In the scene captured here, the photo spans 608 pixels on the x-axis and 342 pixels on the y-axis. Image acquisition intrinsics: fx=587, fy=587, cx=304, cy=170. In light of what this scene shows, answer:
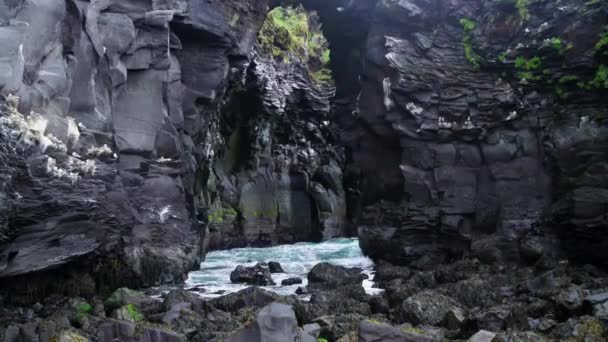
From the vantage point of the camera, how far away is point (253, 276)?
2123 centimetres

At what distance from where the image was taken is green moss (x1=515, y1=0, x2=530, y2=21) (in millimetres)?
23156

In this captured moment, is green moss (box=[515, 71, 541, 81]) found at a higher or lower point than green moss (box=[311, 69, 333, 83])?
lower

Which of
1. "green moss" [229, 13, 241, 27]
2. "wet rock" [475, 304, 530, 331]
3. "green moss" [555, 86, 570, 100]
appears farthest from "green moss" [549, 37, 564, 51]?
"wet rock" [475, 304, 530, 331]

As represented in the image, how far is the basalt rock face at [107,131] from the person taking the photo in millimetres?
14398

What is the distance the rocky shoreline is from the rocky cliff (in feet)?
7.14

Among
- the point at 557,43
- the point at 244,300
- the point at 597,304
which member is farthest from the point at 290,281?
the point at 557,43

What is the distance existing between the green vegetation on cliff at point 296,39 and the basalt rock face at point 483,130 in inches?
539

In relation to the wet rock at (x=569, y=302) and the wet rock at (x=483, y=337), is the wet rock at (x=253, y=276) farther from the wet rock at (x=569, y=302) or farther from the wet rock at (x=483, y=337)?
the wet rock at (x=483, y=337)

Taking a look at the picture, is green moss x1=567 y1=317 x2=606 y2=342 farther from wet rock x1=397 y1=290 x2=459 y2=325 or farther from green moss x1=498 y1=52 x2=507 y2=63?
green moss x1=498 y1=52 x2=507 y2=63

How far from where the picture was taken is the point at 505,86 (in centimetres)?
2347

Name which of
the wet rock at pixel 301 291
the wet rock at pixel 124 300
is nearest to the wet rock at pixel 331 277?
the wet rock at pixel 301 291

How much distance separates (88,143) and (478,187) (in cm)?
1481

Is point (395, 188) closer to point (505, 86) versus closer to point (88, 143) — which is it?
point (505, 86)

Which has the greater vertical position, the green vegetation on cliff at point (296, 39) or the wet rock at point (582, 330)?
the green vegetation on cliff at point (296, 39)
